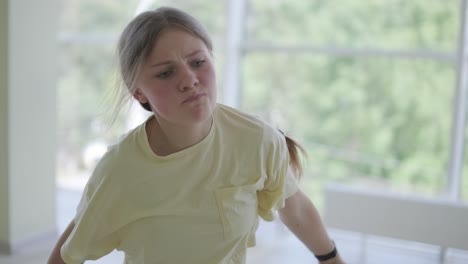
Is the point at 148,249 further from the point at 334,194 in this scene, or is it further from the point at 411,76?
the point at 411,76

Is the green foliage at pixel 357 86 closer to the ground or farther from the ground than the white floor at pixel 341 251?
farther from the ground

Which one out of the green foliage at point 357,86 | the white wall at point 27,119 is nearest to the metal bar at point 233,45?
the green foliage at point 357,86

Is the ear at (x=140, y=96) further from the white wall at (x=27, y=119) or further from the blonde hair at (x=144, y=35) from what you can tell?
the white wall at (x=27, y=119)

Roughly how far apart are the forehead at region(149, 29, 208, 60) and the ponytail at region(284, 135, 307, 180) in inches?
15.5

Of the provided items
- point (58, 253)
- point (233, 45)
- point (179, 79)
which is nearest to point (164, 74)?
point (179, 79)

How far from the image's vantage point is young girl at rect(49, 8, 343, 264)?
3.97ft

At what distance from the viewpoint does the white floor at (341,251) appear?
318 cm

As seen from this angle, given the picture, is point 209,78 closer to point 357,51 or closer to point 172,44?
point 172,44

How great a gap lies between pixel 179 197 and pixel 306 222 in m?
0.40

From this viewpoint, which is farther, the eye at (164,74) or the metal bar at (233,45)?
the metal bar at (233,45)

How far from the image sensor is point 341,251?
3369 mm

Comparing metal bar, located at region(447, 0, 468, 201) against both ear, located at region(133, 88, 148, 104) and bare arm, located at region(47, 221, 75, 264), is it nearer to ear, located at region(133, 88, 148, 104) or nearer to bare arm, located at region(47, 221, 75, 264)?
ear, located at region(133, 88, 148, 104)

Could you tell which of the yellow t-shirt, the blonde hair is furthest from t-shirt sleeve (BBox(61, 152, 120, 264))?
the blonde hair

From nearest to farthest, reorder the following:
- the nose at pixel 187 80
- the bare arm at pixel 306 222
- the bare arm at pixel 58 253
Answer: the nose at pixel 187 80
the bare arm at pixel 58 253
the bare arm at pixel 306 222
